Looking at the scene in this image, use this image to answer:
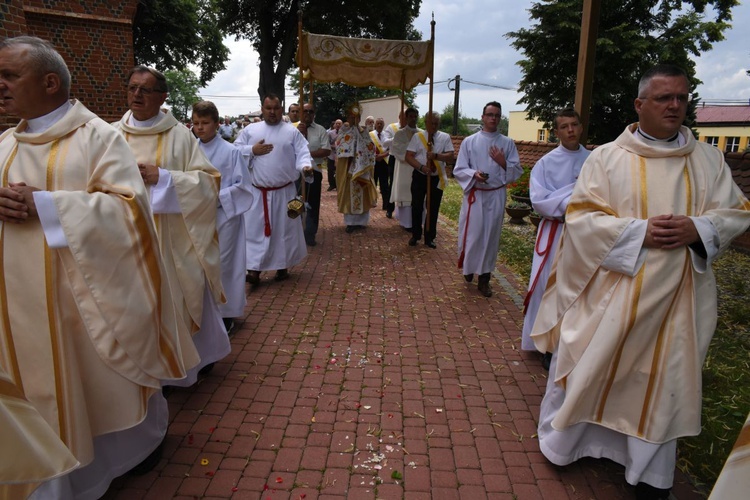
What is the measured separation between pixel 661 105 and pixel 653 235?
67cm

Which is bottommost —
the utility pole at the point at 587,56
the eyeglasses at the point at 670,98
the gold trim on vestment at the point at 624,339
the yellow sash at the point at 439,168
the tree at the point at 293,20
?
the gold trim on vestment at the point at 624,339

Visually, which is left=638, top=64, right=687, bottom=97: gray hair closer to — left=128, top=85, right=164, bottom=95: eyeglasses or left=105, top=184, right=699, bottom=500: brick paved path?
left=105, top=184, right=699, bottom=500: brick paved path

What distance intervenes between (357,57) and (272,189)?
2945mm

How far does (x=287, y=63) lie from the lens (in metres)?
20.5

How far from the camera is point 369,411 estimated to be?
3676 mm

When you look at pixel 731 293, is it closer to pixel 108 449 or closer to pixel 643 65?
pixel 108 449

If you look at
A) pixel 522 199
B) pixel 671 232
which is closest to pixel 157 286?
pixel 671 232

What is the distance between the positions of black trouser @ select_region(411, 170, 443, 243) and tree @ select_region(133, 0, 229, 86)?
1848 cm

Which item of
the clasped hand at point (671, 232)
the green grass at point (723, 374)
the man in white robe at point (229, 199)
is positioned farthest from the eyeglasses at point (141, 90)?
the green grass at point (723, 374)

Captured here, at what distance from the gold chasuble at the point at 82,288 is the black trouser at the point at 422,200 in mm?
6176

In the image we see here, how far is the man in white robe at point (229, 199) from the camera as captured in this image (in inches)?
181

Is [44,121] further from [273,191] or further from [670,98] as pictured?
[273,191]

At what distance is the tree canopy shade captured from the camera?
1738 centimetres

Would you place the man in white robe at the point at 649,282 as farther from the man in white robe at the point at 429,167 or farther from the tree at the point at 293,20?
the tree at the point at 293,20
